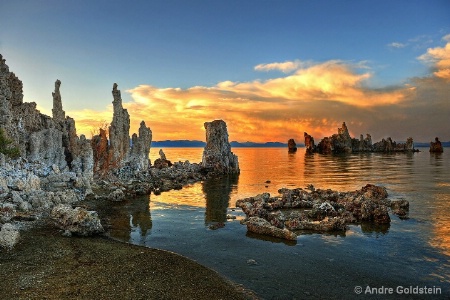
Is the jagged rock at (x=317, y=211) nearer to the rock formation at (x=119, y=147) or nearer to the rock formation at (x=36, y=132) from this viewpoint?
the rock formation at (x=36, y=132)

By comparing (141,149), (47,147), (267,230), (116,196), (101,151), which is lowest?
(267,230)

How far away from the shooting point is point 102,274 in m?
15.7

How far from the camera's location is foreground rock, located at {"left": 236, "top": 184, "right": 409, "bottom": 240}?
2606 cm

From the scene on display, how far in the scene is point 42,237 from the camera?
21688 millimetres

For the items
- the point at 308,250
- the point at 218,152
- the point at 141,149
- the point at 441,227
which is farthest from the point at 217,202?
the point at 218,152

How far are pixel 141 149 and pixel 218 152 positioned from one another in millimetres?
19927

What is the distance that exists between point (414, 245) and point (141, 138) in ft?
204

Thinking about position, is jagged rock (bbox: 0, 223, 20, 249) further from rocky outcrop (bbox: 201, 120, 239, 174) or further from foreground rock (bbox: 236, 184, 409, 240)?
rocky outcrop (bbox: 201, 120, 239, 174)

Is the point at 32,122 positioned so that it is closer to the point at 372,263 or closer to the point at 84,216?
the point at 84,216

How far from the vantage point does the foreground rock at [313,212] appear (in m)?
26.1

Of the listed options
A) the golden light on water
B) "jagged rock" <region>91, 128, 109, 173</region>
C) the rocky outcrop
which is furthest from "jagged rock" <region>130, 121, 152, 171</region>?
the golden light on water

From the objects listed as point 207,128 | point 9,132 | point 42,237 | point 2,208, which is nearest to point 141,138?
point 207,128

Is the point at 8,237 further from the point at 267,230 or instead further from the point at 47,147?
the point at 47,147

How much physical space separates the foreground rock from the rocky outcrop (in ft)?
130
